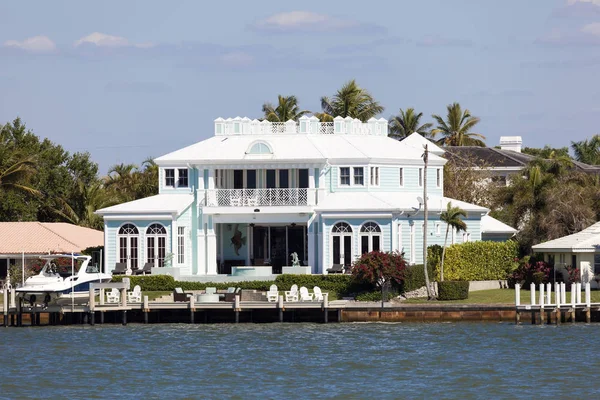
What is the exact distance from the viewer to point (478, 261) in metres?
65.1

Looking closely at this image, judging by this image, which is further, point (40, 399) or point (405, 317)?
point (405, 317)

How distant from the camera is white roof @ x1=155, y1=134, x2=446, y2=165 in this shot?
67.9m

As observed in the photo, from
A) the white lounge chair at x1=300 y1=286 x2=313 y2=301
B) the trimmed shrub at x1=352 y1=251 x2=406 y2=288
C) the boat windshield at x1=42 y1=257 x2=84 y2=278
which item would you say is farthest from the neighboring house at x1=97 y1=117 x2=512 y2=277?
the white lounge chair at x1=300 y1=286 x2=313 y2=301

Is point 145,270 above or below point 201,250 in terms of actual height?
below

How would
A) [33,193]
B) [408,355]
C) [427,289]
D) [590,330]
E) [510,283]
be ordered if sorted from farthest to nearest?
[33,193]
[510,283]
[427,289]
[590,330]
[408,355]

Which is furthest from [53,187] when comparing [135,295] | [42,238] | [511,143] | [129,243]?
[511,143]

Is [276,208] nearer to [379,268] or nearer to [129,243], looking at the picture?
[129,243]

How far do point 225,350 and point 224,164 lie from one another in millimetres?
17741

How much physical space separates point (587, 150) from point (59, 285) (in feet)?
223

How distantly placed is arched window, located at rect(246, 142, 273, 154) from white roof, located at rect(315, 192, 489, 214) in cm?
352

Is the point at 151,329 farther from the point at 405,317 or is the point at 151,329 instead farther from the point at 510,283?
the point at 510,283

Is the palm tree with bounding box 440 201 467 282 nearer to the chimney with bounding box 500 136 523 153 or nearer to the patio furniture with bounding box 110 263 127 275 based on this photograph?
the patio furniture with bounding box 110 263 127 275

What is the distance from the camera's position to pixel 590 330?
54781 millimetres

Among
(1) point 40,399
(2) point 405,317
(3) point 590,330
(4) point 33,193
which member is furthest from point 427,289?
(4) point 33,193
